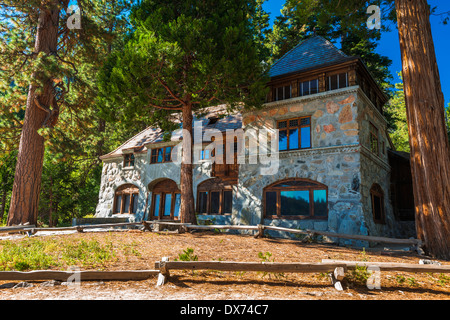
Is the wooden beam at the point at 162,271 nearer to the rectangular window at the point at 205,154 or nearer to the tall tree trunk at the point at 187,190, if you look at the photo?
the tall tree trunk at the point at 187,190

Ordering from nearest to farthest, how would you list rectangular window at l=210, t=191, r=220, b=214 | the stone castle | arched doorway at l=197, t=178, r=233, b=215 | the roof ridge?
the stone castle
the roof ridge
arched doorway at l=197, t=178, r=233, b=215
rectangular window at l=210, t=191, r=220, b=214

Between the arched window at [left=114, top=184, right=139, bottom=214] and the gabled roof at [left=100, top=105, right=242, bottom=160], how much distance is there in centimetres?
278

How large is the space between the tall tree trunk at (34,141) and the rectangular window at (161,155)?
7.80 metres

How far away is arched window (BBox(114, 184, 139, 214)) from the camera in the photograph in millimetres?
22062

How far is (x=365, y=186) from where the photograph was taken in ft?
44.9

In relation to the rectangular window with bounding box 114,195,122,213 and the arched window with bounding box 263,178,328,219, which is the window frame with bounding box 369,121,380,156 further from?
the rectangular window with bounding box 114,195,122,213

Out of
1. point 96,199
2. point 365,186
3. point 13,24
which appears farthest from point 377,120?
point 96,199

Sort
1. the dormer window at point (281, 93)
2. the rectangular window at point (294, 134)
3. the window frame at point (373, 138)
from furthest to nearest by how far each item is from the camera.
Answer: the dormer window at point (281, 93), the window frame at point (373, 138), the rectangular window at point (294, 134)

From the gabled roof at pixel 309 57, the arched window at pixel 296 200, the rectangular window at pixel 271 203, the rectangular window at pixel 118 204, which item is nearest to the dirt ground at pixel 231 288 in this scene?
the arched window at pixel 296 200

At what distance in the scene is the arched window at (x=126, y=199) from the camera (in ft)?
72.4

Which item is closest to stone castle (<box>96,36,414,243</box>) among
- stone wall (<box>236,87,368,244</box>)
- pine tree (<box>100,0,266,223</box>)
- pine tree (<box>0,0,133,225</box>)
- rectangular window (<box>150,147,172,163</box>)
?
stone wall (<box>236,87,368,244</box>)

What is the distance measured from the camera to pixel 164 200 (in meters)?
21.0

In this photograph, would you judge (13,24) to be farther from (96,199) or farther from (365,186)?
(365,186)
